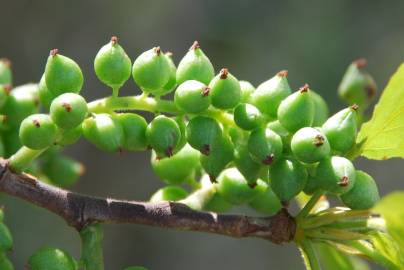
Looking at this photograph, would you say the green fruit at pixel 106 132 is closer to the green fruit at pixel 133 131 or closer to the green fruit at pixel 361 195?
the green fruit at pixel 133 131

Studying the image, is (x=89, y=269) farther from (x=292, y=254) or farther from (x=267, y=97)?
(x=292, y=254)

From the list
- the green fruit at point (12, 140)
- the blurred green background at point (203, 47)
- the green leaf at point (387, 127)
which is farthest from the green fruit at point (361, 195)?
the blurred green background at point (203, 47)

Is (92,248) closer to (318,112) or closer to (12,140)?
(12,140)

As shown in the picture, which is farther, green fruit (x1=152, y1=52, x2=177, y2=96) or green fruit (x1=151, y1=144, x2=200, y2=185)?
green fruit (x1=151, y1=144, x2=200, y2=185)

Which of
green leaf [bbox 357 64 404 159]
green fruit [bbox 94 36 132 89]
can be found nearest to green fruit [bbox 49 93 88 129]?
green fruit [bbox 94 36 132 89]

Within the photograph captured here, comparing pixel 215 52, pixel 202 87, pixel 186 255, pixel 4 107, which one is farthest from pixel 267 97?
pixel 215 52

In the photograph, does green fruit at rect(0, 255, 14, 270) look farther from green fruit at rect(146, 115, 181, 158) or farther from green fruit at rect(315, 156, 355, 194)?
green fruit at rect(315, 156, 355, 194)

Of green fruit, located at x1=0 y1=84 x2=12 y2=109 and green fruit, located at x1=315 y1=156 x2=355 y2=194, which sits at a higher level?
green fruit, located at x1=315 y1=156 x2=355 y2=194
